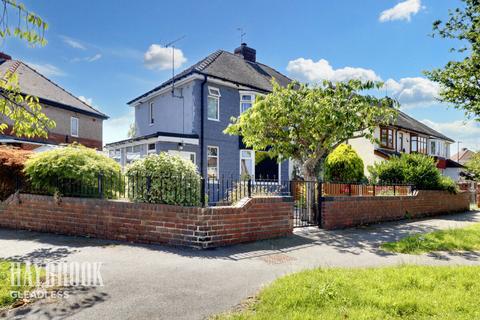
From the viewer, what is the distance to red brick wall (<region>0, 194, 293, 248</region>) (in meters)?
7.51

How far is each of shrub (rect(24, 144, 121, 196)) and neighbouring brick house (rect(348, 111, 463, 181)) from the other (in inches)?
693

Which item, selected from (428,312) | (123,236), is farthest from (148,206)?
(428,312)

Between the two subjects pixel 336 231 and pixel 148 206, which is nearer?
pixel 148 206

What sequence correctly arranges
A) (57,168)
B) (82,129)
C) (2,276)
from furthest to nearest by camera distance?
(82,129) → (57,168) → (2,276)

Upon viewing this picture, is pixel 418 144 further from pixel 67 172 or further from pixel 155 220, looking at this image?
pixel 67 172

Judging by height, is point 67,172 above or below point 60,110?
below

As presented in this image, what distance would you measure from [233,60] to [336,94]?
12.9 metres

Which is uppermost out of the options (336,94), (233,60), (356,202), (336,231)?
(233,60)

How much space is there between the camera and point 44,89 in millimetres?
24266

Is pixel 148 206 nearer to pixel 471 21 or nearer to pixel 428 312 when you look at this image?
pixel 428 312

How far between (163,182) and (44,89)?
21.1 meters

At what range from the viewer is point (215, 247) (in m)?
7.52

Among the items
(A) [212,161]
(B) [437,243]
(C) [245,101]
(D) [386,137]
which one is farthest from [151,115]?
(D) [386,137]

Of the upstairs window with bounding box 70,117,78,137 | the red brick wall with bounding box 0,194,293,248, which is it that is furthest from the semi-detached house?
the red brick wall with bounding box 0,194,293,248
